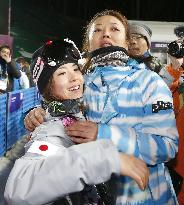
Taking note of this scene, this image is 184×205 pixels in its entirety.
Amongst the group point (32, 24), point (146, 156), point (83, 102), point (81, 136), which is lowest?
point (146, 156)

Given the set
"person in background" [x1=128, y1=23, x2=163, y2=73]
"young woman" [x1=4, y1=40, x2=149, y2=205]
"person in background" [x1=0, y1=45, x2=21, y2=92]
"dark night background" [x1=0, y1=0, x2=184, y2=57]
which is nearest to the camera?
"young woman" [x1=4, y1=40, x2=149, y2=205]

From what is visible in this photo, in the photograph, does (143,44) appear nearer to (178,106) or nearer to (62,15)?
(178,106)

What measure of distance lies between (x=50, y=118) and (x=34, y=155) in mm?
468

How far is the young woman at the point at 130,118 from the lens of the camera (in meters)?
1.86

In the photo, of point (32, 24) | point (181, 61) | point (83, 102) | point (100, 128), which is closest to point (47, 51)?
point (83, 102)

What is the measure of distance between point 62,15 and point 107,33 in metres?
21.7

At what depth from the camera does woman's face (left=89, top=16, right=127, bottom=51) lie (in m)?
2.30

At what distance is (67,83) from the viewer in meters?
2.20

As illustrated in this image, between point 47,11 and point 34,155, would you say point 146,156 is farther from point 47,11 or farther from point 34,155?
point 47,11

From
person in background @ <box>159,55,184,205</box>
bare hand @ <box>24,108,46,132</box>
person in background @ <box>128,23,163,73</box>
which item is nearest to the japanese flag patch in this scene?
bare hand @ <box>24,108,46,132</box>

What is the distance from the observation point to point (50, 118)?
1994 mm

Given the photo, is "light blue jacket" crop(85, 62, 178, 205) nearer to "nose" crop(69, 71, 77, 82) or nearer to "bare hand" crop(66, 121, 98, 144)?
"bare hand" crop(66, 121, 98, 144)

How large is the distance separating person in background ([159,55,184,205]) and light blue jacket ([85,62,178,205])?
74 centimetres

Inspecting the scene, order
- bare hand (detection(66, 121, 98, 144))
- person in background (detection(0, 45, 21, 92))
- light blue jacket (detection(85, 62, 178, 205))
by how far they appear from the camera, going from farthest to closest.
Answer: person in background (detection(0, 45, 21, 92))
light blue jacket (detection(85, 62, 178, 205))
bare hand (detection(66, 121, 98, 144))
